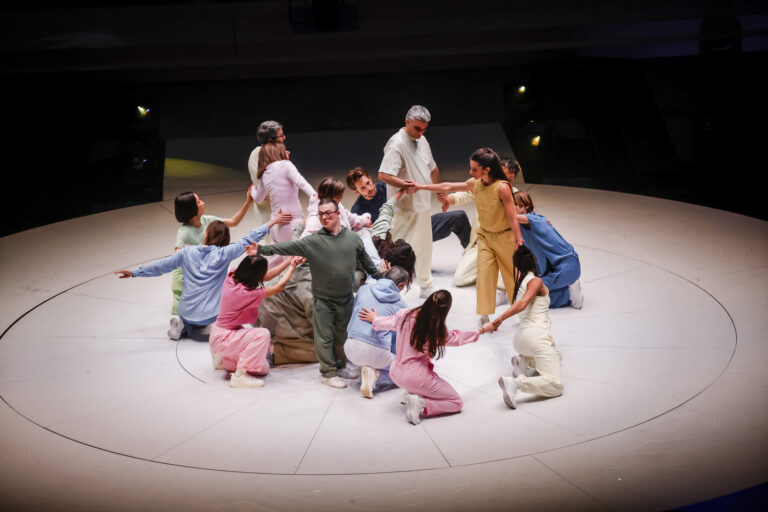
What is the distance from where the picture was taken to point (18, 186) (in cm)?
1172

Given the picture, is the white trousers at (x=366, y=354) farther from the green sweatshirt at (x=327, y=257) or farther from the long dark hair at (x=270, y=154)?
the long dark hair at (x=270, y=154)

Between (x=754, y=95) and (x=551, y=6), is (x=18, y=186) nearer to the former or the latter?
(x=551, y=6)

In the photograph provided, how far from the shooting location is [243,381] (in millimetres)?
5961

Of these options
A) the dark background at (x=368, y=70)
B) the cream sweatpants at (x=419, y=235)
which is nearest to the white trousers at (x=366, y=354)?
the cream sweatpants at (x=419, y=235)

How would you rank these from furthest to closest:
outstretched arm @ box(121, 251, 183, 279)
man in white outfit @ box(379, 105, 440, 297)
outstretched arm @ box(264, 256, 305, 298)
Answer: man in white outfit @ box(379, 105, 440, 297) → outstretched arm @ box(121, 251, 183, 279) → outstretched arm @ box(264, 256, 305, 298)

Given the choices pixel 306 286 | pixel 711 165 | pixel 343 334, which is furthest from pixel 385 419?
pixel 711 165

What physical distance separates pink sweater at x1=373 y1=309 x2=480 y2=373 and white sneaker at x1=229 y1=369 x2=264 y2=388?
3.61 ft

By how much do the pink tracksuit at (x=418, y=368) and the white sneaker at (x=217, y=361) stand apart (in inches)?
53.1

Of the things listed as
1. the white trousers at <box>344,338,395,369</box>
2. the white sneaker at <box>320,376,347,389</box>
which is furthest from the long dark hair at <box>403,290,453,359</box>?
the white sneaker at <box>320,376,347,389</box>

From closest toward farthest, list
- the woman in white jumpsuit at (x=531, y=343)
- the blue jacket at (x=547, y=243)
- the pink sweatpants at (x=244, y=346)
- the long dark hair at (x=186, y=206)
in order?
the woman in white jumpsuit at (x=531, y=343) < the pink sweatpants at (x=244, y=346) < the long dark hair at (x=186, y=206) < the blue jacket at (x=547, y=243)

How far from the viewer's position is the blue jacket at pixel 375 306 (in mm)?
Answer: 5668

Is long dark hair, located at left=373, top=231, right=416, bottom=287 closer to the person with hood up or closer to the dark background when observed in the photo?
the person with hood up

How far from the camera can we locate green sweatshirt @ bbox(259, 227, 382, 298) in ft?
19.2

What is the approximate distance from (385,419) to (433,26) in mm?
10908
